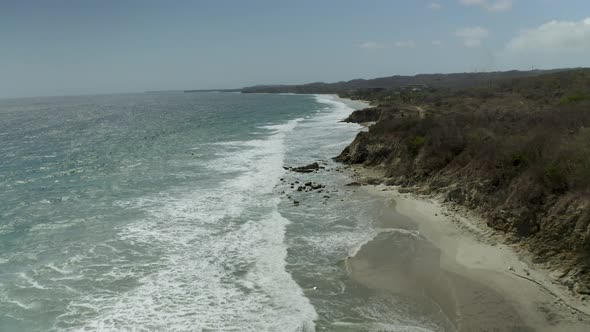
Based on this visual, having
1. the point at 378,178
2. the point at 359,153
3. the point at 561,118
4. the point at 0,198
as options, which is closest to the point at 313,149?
the point at 359,153

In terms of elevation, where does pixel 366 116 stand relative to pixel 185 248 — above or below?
above

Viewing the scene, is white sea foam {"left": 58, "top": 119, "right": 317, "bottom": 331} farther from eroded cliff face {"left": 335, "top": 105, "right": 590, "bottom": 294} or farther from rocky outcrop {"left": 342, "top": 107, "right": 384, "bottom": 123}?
rocky outcrop {"left": 342, "top": 107, "right": 384, "bottom": 123}

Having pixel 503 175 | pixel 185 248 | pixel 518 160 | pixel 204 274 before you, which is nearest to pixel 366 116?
pixel 518 160

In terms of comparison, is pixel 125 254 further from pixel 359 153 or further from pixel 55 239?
pixel 359 153

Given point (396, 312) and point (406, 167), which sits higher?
point (406, 167)

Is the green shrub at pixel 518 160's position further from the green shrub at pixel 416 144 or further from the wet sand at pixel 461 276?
the green shrub at pixel 416 144

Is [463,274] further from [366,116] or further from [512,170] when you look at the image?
[366,116]

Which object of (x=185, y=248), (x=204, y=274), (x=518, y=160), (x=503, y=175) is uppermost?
(x=518, y=160)

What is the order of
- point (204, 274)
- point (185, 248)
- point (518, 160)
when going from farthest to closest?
1. point (518, 160)
2. point (185, 248)
3. point (204, 274)
